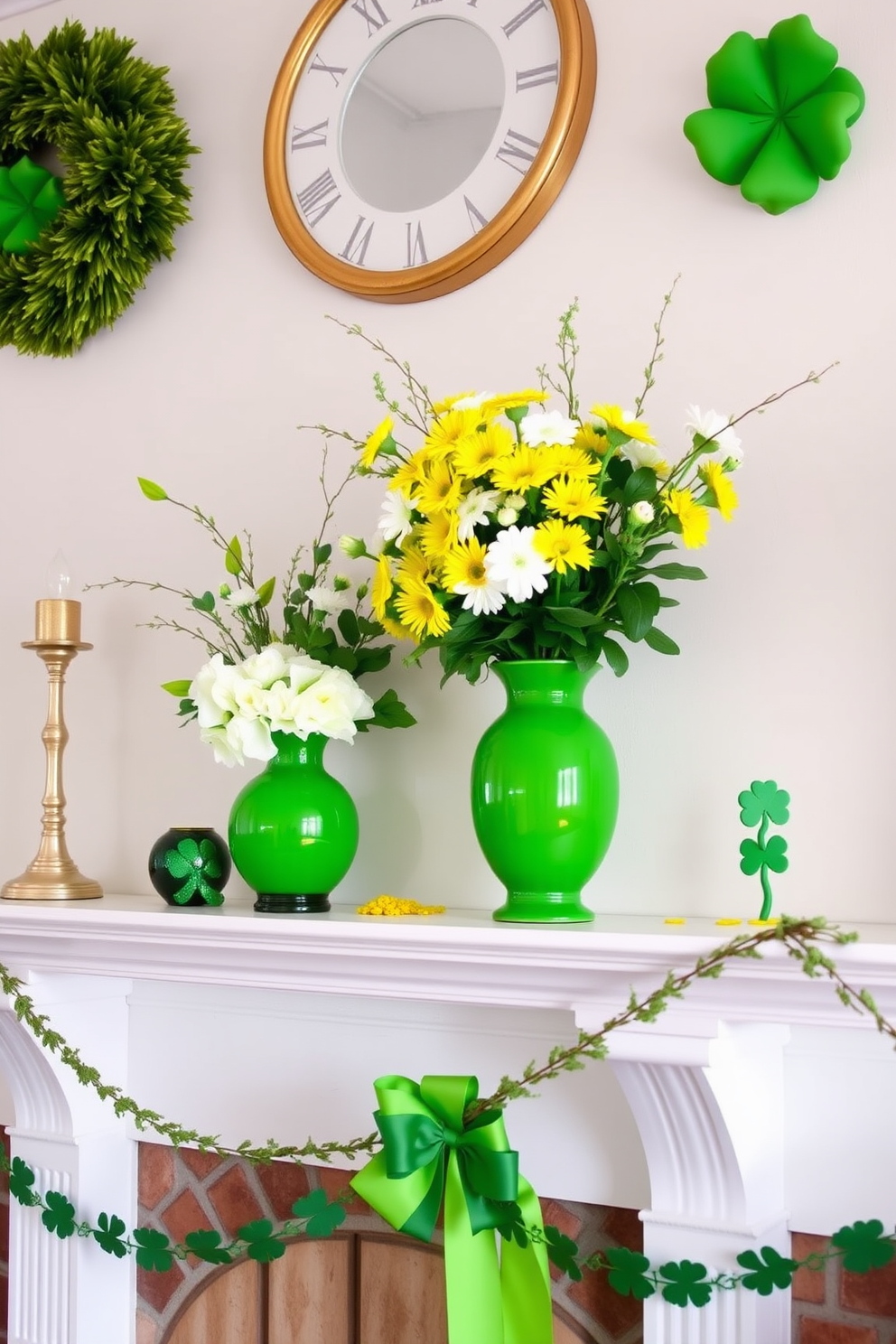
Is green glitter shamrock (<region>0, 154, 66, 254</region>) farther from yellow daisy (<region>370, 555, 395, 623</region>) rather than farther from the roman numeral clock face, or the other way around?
yellow daisy (<region>370, 555, 395, 623</region>)

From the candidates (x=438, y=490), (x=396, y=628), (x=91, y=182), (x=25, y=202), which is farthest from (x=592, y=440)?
(x=25, y=202)

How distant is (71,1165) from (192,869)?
47 cm

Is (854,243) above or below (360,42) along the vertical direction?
below

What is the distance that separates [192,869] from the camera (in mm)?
1457

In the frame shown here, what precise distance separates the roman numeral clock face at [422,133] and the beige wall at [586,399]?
0.04m

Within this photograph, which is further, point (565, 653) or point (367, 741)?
point (367, 741)

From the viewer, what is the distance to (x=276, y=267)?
1654 millimetres

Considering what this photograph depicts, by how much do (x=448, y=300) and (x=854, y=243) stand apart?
1.59 feet

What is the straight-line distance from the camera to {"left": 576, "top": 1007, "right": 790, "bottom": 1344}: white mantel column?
115cm

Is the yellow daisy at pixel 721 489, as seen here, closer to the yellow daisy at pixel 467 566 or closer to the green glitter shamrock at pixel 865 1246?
the yellow daisy at pixel 467 566

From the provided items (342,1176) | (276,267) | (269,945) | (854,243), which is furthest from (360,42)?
(342,1176)

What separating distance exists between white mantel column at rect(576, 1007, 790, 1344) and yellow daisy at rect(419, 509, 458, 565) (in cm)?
46

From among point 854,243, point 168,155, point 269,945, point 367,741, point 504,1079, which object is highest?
point 168,155

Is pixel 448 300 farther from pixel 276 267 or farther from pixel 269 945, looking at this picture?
pixel 269 945
